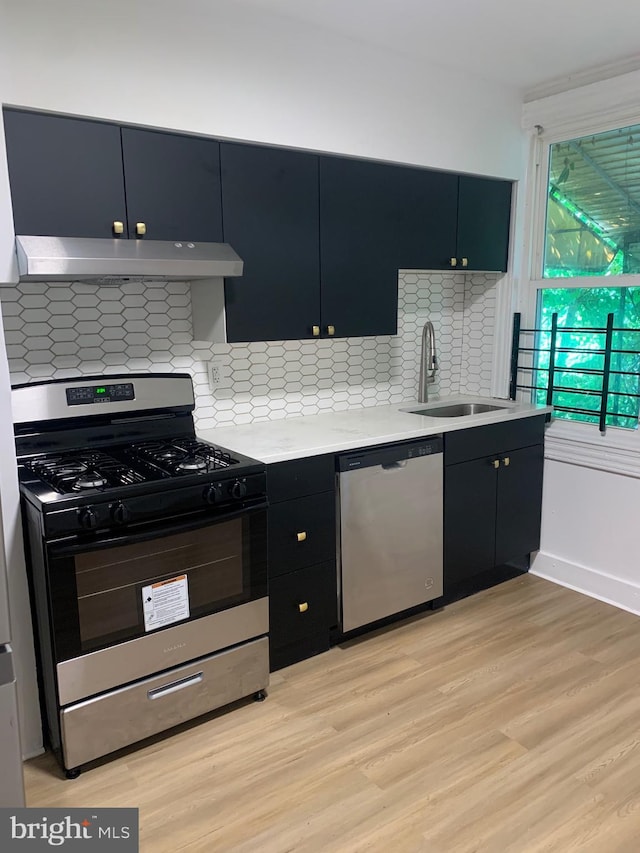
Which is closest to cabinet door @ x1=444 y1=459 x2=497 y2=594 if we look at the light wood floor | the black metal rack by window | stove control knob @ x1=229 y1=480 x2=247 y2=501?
the light wood floor

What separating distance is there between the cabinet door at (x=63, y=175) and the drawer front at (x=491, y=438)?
1.70 meters

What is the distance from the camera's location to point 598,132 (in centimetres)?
317

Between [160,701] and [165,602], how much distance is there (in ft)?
1.13

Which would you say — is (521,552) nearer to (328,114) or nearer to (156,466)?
(156,466)

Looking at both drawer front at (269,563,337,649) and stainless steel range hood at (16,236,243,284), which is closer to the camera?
stainless steel range hood at (16,236,243,284)

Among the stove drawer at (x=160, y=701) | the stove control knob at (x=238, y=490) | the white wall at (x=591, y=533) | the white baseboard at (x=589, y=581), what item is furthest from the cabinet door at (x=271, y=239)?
the white baseboard at (x=589, y=581)

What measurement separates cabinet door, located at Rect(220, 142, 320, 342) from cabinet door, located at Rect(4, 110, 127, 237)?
44 cm

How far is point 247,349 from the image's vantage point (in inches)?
117

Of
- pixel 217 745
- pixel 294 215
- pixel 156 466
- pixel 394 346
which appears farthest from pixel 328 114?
pixel 217 745

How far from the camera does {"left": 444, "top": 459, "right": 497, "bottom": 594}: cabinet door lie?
3061 millimetres

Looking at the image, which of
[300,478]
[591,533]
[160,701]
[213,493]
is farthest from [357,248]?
[160,701]

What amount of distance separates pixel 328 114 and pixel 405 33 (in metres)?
0.45

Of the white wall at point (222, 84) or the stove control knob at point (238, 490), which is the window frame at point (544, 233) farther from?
the stove control knob at point (238, 490)

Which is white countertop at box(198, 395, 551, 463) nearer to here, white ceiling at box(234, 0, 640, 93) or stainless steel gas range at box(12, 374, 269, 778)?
stainless steel gas range at box(12, 374, 269, 778)
